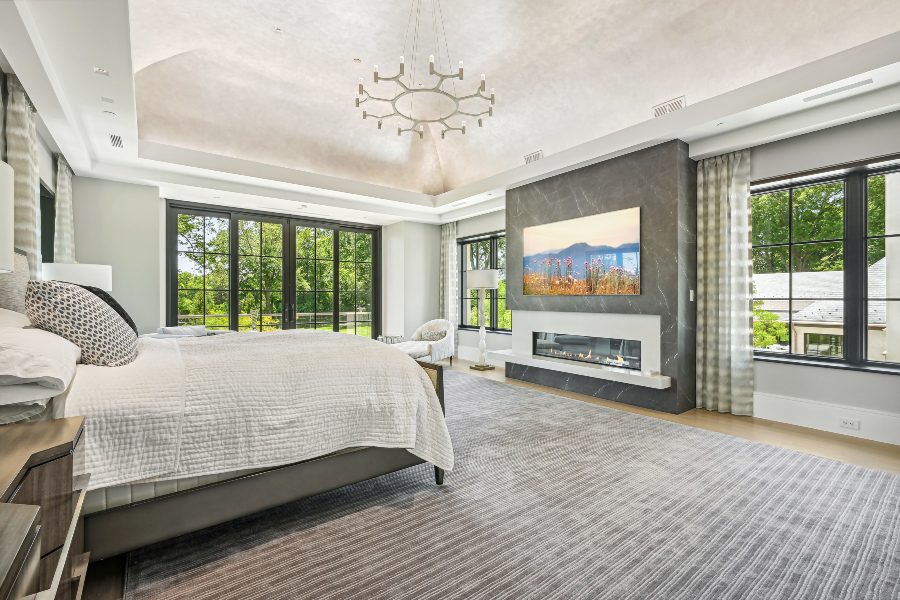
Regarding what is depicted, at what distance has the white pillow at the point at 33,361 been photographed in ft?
4.05

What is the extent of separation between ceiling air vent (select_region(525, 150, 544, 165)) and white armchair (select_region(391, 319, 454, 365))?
2.51m

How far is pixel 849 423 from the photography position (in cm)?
333

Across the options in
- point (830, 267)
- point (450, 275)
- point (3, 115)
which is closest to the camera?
point (3, 115)

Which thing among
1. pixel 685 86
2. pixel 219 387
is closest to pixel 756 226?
pixel 685 86

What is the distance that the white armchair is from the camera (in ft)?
19.0

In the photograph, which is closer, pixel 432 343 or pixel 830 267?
pixel 830 267

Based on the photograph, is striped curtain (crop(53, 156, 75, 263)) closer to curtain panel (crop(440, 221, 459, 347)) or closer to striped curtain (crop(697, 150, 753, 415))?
curtain panel (crop(440, 221, 459, 347))

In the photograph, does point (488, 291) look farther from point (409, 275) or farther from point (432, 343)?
point (432, 343)

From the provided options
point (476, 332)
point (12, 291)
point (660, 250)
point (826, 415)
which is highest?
point (660, 250)

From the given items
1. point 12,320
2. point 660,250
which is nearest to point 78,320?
point 12,320

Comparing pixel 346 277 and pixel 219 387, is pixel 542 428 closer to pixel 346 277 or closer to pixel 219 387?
pixel 219 387

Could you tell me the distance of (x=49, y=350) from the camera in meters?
1.38

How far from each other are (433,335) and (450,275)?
1.54 meters

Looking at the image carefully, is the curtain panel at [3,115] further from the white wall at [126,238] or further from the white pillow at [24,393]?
the white pillow at [24,393]
